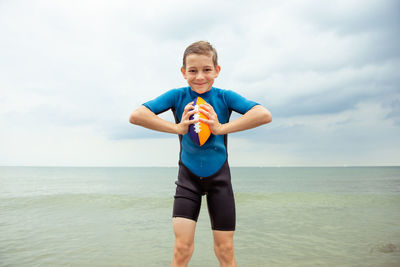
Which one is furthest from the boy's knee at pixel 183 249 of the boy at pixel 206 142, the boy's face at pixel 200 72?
the boy's face at pixel 200 72

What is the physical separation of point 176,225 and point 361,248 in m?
4.84

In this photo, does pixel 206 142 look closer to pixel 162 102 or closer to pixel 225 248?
pixel 162 102

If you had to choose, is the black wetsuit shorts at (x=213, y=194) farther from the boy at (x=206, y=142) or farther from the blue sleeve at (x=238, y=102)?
the blue sleeve at (x=238, y=102)

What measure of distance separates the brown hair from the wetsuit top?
28cm

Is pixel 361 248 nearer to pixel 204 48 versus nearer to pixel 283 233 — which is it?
pixel 283 233

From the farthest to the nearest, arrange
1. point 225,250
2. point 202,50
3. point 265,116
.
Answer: point 225,250 → point 202,50 → point 265,116

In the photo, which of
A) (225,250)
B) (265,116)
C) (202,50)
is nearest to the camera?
(265,116)

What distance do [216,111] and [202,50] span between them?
1.80 ft

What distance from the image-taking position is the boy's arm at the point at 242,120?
7.77 feet

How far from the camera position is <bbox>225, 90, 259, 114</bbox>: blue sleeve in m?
2.52

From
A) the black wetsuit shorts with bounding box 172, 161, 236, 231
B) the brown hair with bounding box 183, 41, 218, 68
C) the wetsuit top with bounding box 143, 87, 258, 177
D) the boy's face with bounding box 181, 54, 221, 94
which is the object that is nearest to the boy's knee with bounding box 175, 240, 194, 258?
the black wetsuit shorts with bounding box 172, 161, 236, 231

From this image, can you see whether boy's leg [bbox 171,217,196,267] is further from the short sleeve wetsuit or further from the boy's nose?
the boy's nose

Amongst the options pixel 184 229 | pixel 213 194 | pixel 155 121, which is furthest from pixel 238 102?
pixel 184 229

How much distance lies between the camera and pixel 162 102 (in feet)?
8.54
